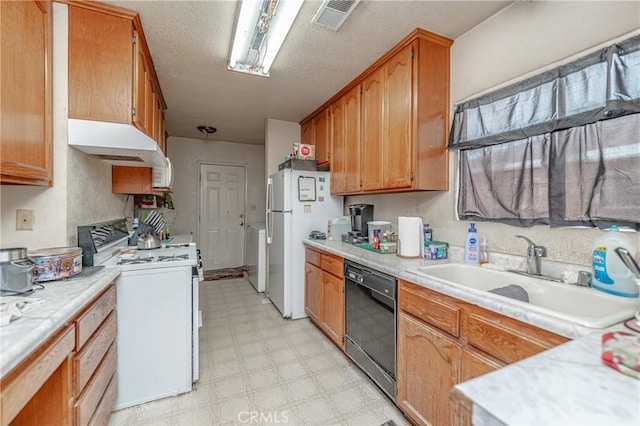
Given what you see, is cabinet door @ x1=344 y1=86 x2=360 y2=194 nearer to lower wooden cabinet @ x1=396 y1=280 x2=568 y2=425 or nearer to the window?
the window

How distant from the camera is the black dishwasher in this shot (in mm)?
1757

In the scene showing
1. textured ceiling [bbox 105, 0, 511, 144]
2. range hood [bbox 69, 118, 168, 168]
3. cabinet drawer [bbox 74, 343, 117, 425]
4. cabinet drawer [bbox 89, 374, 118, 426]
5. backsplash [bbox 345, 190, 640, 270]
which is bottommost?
cabinet drawer [bbox 89, 374, 118, 426]

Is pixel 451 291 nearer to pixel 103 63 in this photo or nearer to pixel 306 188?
pixel 306 188

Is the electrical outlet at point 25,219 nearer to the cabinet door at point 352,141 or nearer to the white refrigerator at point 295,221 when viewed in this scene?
the white refrigerator at point 295,221

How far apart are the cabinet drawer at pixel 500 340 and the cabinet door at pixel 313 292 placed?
1.65 m

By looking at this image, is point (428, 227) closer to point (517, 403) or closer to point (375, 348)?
point (375, 348)

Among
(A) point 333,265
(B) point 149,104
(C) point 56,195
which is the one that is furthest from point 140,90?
(A) point 333,265

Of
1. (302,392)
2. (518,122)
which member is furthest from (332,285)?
(518,122)

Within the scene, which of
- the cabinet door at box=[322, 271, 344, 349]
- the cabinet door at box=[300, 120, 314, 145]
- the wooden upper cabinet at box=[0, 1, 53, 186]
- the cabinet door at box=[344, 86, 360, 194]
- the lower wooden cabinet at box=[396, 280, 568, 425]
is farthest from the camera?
the cabinet door at box=[300, 120, 314, 145]

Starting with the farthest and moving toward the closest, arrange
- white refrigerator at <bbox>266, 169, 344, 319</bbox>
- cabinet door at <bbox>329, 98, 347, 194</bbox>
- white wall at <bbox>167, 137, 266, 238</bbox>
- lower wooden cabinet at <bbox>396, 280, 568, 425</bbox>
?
white wall at <bbox>167, 137, 266, 238</bbox>, white refrigerator at <bbox>266, 169, 344, 319</bbox>, cabinet door at <bbox>329, 98, 347, 194</bbox>, lower wooden cabinet at <bbox>396, 280, 568, 425</bbox>

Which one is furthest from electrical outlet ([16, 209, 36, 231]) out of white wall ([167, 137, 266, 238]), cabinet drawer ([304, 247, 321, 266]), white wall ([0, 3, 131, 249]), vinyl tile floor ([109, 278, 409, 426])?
white wall ([167, 137, 266, 238])

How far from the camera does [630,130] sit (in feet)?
4.05

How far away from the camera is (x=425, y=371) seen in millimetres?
1481

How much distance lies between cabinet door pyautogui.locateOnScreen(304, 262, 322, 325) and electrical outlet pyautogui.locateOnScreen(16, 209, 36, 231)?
6.73ft
